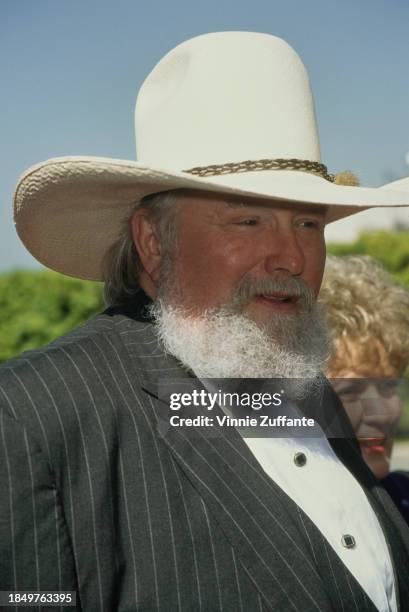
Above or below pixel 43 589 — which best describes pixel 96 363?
above

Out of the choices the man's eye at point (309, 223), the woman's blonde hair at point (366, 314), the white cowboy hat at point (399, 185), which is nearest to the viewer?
the man's eye at point (309, 223)

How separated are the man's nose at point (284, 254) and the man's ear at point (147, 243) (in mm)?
389

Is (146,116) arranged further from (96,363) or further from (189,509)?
(189,509)

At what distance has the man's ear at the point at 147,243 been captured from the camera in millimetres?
2639

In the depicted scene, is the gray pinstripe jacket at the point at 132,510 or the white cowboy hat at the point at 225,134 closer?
the gray pinstripe jacket at the point at 132,510

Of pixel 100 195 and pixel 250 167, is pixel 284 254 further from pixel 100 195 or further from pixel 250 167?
pixel 100 195

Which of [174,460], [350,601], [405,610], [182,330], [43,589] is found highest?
[182,330]

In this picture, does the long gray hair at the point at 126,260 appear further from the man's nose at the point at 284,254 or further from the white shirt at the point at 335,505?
the white shirt at the point at 335,505

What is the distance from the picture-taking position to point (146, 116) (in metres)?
2.58

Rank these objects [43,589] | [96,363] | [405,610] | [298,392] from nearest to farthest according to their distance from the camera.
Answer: [43,589] < [96,363] < [405,610] < [298,392]

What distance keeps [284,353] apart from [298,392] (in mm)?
166

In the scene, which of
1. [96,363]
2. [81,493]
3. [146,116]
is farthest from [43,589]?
[146,116]

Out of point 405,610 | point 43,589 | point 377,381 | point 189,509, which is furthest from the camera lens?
point 377,381

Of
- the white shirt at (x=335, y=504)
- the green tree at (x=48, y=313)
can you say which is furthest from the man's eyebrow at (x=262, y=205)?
the green tree at (x=48, y=313)
